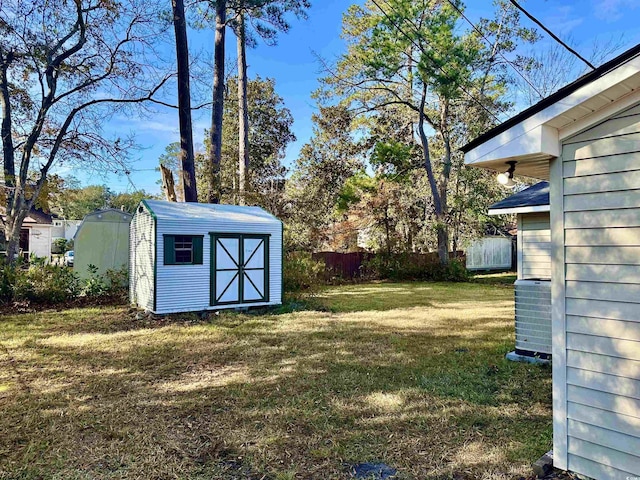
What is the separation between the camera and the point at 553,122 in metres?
2.39

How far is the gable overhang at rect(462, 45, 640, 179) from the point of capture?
7.06 ft

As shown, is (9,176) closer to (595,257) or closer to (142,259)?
(142,259)

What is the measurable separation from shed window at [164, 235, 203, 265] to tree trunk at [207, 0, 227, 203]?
4.12 metres

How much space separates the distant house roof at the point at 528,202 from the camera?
4562mm

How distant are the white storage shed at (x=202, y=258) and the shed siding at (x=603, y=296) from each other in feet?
21.6

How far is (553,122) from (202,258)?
663 centimetres

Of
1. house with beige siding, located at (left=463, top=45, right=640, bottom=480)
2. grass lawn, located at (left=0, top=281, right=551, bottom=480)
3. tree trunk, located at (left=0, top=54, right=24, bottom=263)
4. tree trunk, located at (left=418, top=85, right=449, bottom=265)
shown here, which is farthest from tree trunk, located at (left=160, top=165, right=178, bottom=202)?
house with beige siding, located at (left=463, top=45, right=640, bottom=480)

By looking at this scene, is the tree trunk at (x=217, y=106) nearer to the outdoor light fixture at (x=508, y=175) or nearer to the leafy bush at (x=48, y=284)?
the leafy bush at (x=48, y=284)

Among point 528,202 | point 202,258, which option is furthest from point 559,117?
point 202,258

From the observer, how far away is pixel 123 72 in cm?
1072

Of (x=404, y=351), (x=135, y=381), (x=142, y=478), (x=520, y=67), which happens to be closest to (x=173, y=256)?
(x=135, y=381)

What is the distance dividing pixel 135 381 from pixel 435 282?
12510 millimetres

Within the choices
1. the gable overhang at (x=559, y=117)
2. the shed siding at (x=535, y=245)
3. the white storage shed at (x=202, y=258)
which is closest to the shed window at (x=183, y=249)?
the white storage shed at (x=202, y=258)

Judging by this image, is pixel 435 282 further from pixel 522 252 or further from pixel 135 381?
pixel 135 381
